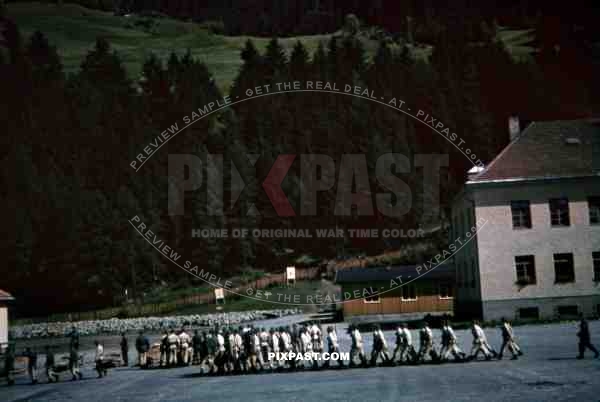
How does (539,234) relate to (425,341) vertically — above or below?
above

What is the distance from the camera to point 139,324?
4747 centimetres

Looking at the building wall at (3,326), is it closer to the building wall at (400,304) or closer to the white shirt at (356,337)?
the building wall at (400,304)

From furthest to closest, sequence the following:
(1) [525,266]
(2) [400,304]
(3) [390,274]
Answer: (3) [390,274]
(2) [400,304]
(1) [525,266]

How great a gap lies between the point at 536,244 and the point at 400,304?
30.9ft

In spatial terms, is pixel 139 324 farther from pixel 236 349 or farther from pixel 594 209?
pixel 594 209

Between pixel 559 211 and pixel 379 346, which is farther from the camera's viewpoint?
pixel 559 211

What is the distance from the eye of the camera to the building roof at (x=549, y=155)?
109 feet

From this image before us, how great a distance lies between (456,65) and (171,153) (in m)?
37.5

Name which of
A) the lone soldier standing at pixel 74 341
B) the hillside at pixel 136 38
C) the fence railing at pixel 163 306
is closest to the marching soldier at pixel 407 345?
the lone soldier standing at pixel 74 341

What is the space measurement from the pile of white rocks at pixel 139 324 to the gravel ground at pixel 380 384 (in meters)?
22.0

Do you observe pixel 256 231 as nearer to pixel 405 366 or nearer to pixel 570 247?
pixel 570 247

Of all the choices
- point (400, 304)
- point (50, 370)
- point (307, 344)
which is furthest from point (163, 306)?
point (307, 344)

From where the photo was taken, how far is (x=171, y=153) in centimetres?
8025

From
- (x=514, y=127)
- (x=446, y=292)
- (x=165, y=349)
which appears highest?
(x=514, y=127)
